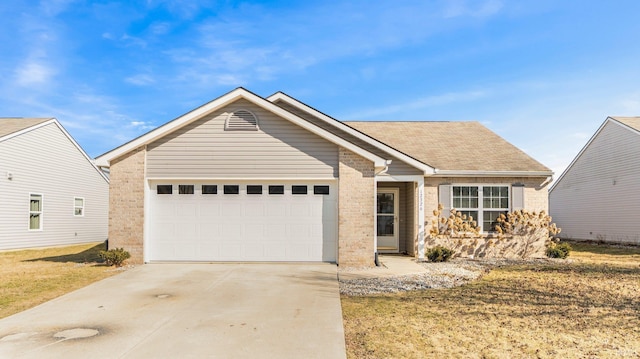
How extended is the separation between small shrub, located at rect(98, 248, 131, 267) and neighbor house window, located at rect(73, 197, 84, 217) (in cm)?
1345

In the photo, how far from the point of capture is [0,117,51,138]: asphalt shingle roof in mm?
20413

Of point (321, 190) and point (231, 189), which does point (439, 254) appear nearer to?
point (321, 190)

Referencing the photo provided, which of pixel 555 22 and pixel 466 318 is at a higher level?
pixel 555 22

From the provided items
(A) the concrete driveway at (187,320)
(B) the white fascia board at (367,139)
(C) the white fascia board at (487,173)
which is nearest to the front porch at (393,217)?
(C) the white fascia board at (487,173)

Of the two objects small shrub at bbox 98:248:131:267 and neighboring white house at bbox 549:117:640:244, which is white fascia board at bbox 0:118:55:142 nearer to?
small shrub at bbox 98:248:131:267

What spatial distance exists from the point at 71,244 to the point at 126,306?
1835 centimetres

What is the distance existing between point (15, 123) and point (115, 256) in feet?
45.8

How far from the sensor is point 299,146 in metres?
13.5

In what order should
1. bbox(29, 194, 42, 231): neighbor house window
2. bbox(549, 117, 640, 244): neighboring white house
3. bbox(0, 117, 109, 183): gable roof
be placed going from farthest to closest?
1. bbox(549, 117, 640, 244): neighboring white house
2. bbox(29, 194, 42, 231): neighbor house window
3. bbox(0, 117, 109, 183): gable roof

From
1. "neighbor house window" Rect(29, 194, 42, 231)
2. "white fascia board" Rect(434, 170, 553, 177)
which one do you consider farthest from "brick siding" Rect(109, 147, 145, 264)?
"neighbor house window" Rect(29, 194, 42, 231)

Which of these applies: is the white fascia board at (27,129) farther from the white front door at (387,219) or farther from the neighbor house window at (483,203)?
the neighbor house window at (483,203)

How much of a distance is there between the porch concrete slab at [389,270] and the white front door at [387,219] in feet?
7.82

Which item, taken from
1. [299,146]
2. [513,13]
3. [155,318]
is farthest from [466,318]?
[513,13]

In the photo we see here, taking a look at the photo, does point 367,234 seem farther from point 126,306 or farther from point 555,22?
point 555,22
